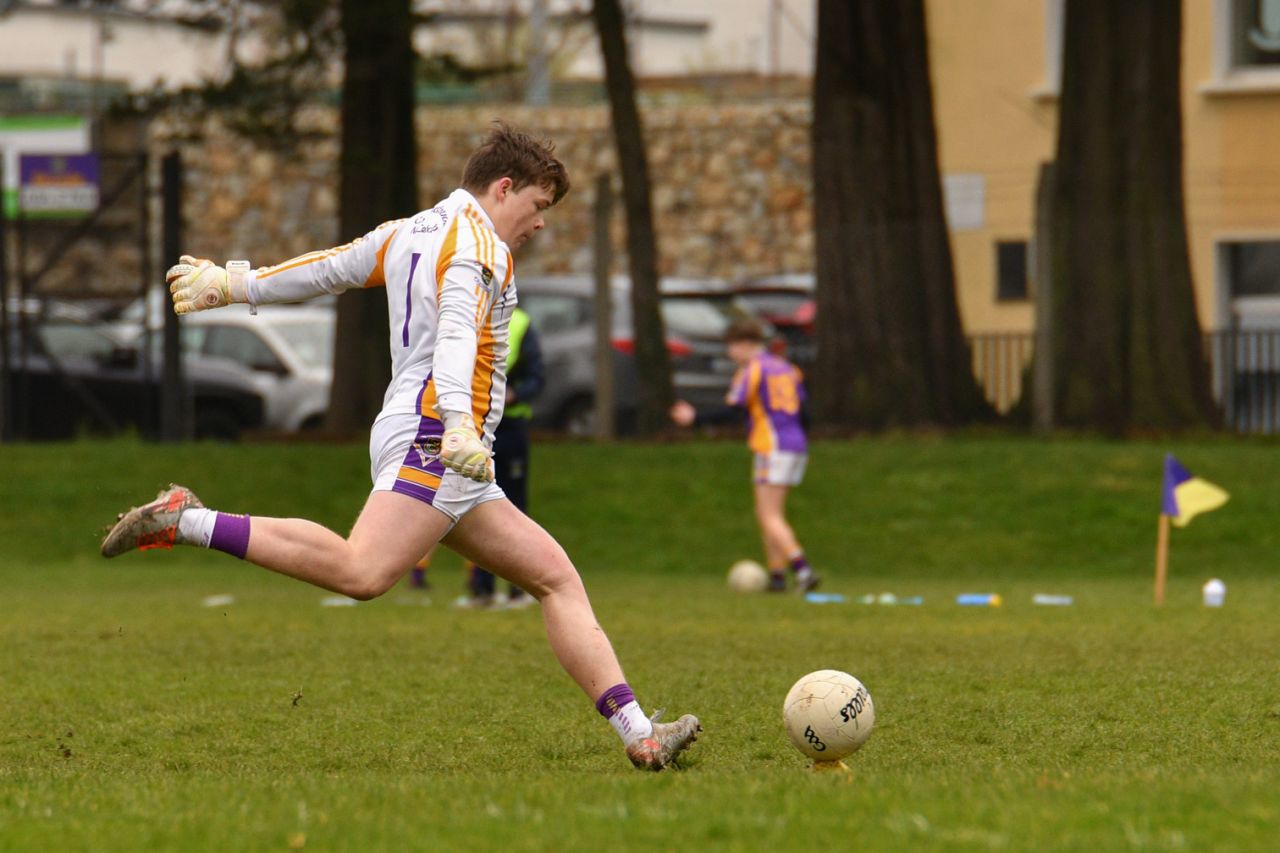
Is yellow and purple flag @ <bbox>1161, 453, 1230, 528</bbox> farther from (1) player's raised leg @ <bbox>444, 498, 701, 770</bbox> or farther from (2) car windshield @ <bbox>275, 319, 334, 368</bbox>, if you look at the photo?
(2) car windshield @ <bbox>275, 319, 334, 368</bbox>

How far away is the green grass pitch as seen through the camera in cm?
525

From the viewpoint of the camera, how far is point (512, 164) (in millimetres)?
6676

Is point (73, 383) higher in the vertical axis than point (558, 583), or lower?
lower

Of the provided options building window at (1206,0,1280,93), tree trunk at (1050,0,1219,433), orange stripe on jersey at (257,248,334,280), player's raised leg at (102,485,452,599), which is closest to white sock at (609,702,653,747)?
player's raised leg at (102,485,452,599)

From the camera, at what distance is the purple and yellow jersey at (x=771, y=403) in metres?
14.8

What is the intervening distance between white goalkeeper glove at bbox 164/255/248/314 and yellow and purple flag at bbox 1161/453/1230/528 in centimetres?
795

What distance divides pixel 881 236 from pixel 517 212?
46.2 ft

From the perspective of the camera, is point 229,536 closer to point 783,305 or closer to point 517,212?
point 517,212

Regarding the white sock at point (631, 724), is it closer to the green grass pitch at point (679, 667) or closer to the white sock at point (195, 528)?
the green grass pitch at point (679, 667)

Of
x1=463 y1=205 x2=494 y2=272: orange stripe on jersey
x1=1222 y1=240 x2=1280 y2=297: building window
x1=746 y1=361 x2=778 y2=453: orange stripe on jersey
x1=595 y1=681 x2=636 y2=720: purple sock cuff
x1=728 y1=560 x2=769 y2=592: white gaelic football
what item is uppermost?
x1=463 y1=205 x2=494 y2=272: orange stripe on jersey

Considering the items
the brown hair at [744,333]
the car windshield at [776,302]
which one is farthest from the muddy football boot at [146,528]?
the car windshield at [776,302]

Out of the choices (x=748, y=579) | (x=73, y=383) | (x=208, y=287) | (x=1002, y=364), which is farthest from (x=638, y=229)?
(x=208, y=287)

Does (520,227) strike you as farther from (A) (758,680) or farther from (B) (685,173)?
(B) (685,173)

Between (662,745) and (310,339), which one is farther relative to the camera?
(310,339)
